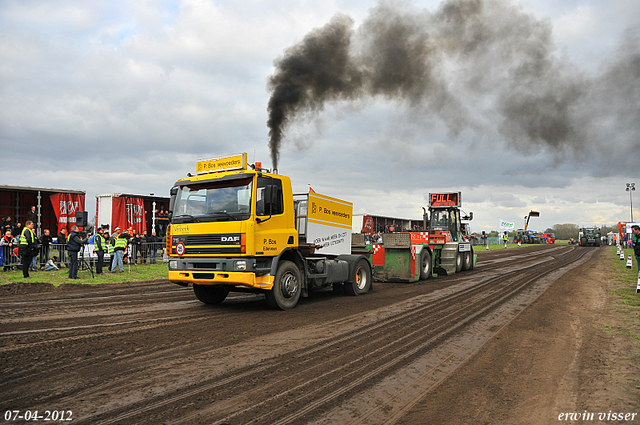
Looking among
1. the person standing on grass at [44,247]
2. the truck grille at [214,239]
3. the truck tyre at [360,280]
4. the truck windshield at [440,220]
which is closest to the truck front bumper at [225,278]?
the truck grille at [214,239]

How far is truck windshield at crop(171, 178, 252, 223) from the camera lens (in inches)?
312

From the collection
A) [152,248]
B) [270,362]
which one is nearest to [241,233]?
[270,362]

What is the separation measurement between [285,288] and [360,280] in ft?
11.0

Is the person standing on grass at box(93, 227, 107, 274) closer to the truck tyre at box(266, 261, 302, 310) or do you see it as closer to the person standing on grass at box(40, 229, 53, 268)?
the person standing on grass at box(40, 229, 53, 268)

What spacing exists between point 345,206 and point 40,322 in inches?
276

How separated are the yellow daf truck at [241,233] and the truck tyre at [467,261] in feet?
36.8

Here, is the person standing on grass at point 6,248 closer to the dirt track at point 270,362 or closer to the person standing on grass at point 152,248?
the person standing on grass at point 152,248

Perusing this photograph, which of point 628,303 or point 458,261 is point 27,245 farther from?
point 628,303

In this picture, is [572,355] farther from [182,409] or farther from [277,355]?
[182,409]

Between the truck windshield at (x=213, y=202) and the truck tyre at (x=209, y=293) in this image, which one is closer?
the truck windshield at (x=213, y=202)

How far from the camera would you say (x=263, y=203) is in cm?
793

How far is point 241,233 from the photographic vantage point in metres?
7.75

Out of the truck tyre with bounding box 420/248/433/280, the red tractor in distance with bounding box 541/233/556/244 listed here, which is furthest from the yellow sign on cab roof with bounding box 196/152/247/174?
the red tractor in distance with bounding box 541/233/556/244

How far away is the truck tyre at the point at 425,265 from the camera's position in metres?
15.0
